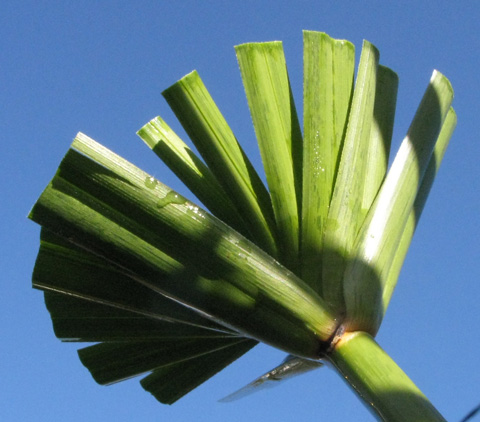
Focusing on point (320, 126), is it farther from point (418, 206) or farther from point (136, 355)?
point (136, 355)

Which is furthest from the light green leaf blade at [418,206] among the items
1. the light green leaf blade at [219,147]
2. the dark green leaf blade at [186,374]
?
the dark green leaf blade at [186,374]

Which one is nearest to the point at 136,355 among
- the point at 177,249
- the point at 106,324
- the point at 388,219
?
the point at 106,324

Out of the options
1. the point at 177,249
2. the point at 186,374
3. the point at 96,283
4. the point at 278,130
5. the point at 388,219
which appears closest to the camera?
the point at 177,249

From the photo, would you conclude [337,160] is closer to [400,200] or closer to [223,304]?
[400,200]

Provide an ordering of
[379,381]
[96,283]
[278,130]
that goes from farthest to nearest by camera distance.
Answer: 1. [278,130]
2. [96,283]
3. [379,381]

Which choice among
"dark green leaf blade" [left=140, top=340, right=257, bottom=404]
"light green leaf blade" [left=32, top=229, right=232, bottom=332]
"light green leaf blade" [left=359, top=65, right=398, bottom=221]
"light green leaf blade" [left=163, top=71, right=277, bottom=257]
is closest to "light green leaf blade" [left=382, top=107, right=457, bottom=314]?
"light green leaf blade" [left=359, top=65, right=398, bottom=221]

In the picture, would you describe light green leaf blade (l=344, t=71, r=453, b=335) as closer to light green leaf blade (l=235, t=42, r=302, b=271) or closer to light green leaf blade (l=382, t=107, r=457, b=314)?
light green leaf blade (l=382, t=107, r=457, b=314)

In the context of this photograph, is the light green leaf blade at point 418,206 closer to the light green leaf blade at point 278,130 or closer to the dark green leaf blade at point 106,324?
the light green leaf blade at point 278,130
